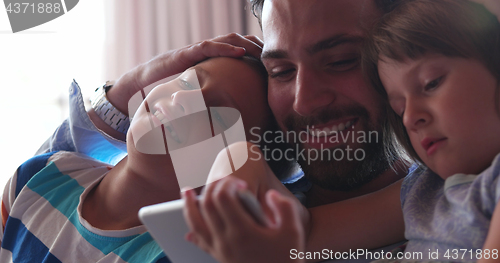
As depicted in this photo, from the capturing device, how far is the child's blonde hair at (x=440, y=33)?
23.9 inches

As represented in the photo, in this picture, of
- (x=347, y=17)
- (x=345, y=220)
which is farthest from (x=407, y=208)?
(x=347, y=17)

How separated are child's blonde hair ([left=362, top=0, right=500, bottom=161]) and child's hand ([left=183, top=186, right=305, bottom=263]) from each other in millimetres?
384

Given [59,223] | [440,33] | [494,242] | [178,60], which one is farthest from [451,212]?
[59,223]

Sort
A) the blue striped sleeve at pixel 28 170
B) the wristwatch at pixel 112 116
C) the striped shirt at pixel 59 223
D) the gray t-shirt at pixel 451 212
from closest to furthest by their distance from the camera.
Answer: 1. the gray t-shirt at pixel 451 212
2. the striped shirt at pixel 59 223
3. the blue striped sleeve at pixel 28 170
4. the wristwatch at pixel 112 116

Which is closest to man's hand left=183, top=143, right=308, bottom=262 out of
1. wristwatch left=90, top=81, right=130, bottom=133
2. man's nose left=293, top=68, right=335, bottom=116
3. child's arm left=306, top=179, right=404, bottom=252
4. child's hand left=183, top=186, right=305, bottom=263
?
child's hand left=183, top=186, right=305, bottom=263

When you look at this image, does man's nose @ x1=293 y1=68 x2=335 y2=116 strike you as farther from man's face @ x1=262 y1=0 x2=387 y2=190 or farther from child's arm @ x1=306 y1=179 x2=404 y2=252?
child's arm @ x1=306 y1=179 x2=404 y2=252

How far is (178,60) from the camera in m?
1.07

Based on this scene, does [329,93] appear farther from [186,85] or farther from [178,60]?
[178,60]

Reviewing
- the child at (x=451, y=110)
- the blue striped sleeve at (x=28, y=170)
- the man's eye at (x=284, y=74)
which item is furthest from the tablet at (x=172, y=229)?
the blue striped sleeve at (x=28, y=170)

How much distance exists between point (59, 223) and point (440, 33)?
917 mm

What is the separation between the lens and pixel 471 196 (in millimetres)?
572

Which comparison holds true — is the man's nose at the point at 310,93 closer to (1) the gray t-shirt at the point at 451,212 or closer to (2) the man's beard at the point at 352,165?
(2) the man's beard at the point at 352,165

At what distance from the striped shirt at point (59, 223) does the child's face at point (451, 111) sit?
537 mm

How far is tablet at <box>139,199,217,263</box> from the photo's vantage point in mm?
482
